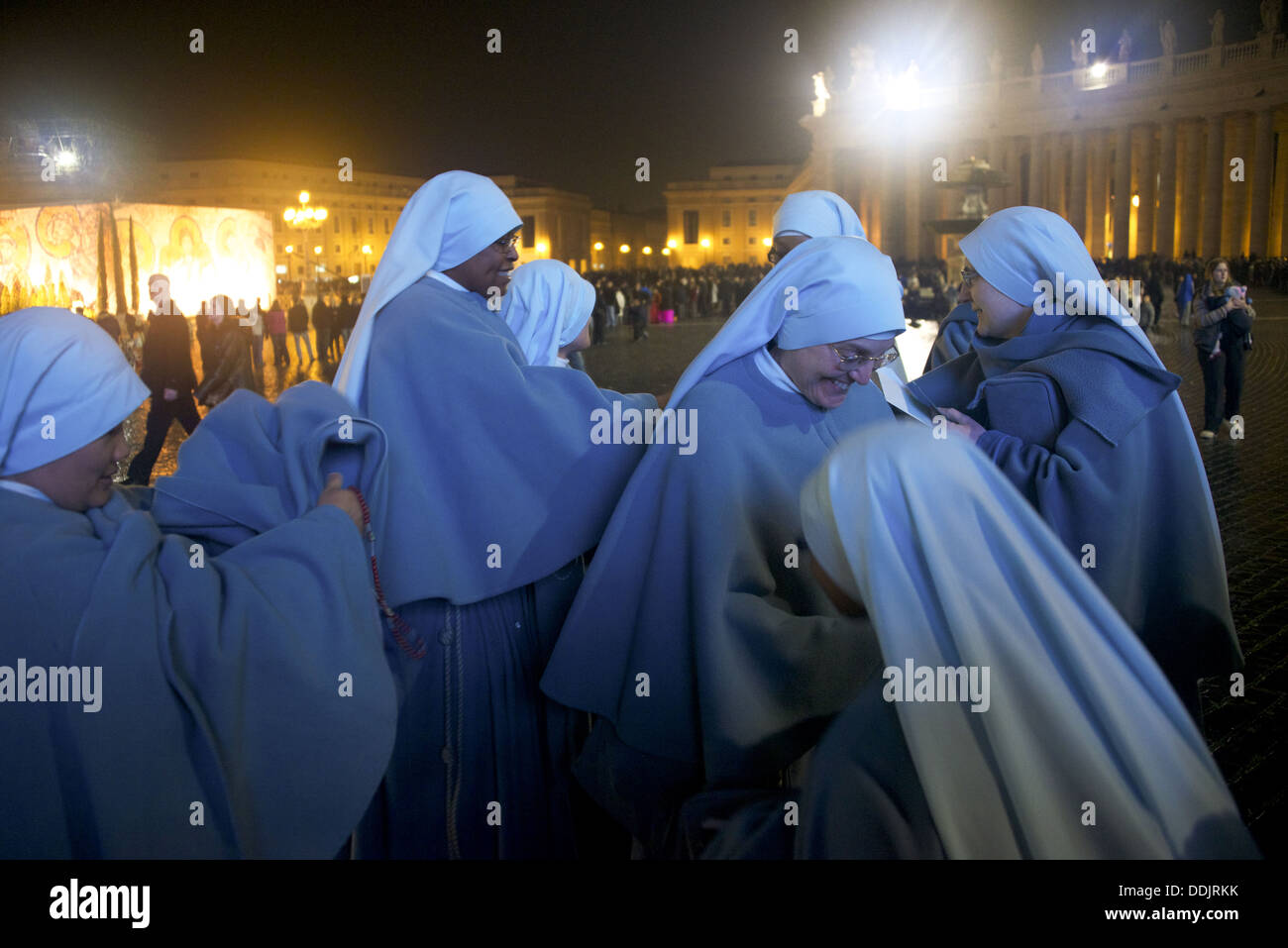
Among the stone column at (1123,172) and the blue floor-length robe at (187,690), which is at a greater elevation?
the stone column at (1123,172)

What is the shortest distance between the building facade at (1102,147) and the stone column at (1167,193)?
7 cm

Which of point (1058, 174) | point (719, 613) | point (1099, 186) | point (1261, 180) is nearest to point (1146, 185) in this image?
point (1099, 186)

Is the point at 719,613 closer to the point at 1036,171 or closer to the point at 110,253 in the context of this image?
the point at 110,253

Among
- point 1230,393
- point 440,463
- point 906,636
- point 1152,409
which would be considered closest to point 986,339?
point 1152,409

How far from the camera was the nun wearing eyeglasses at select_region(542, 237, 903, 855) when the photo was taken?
2258 millimetres

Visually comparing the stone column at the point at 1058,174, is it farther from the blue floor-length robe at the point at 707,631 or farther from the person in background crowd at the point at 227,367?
the blue floor-length robe at the point at 707,631

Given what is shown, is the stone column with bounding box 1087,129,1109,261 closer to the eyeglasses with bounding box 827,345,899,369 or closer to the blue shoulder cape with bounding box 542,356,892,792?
the eyeglasses with bounding box 827,345,899,369

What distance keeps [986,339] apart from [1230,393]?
894 cm

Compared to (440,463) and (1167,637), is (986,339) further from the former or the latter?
(440,463)

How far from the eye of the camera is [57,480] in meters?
2.05

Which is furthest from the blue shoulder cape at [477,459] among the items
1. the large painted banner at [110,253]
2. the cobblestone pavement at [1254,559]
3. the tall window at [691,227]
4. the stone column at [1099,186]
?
the tall window at [691,227]

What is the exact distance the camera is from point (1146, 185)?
54.5 meters

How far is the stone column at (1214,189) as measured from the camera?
159 ft

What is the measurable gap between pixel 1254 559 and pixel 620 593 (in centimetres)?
A: 569
